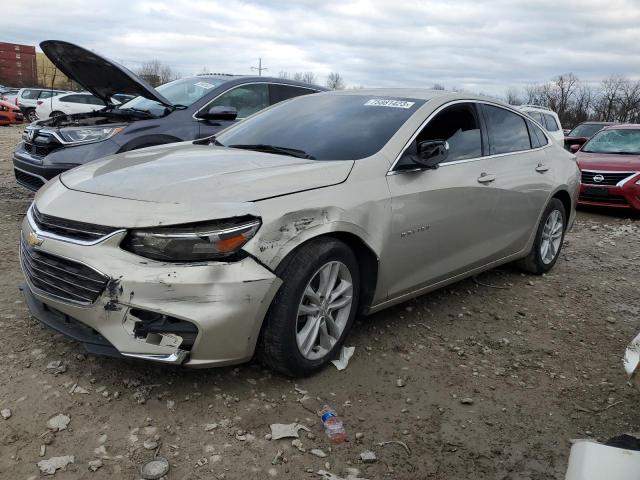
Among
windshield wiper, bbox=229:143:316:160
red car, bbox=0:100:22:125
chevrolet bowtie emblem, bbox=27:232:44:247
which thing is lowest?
red car, bbox=0:100:22:125

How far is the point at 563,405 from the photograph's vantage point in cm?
313

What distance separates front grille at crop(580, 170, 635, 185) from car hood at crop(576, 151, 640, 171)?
8 centimetres

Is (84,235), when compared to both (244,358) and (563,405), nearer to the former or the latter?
(244,358)

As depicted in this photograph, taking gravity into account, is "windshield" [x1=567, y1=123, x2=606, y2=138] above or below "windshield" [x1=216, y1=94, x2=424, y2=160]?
below

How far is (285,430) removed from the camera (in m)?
2.68

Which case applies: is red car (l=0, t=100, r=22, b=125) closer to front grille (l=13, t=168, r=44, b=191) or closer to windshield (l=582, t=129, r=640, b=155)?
front grille (l=13, t=168, r=44, b=191)

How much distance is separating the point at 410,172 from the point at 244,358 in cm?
155

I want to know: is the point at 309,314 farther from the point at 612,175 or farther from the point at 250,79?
the point at 612,175

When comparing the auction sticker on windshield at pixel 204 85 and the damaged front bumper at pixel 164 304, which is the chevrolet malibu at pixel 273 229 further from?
the auction sticker on windshield at pixel 204 85

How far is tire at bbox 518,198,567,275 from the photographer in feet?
16.8

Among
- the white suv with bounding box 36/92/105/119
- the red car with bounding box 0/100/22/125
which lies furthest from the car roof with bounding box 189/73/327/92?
the red car with bounding box 0/100/22/125

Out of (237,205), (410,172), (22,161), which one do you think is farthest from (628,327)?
(22,161)

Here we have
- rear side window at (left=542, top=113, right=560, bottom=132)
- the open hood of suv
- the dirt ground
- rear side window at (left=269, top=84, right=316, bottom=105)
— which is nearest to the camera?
the dirt ground

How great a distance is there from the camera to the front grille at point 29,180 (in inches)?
226
